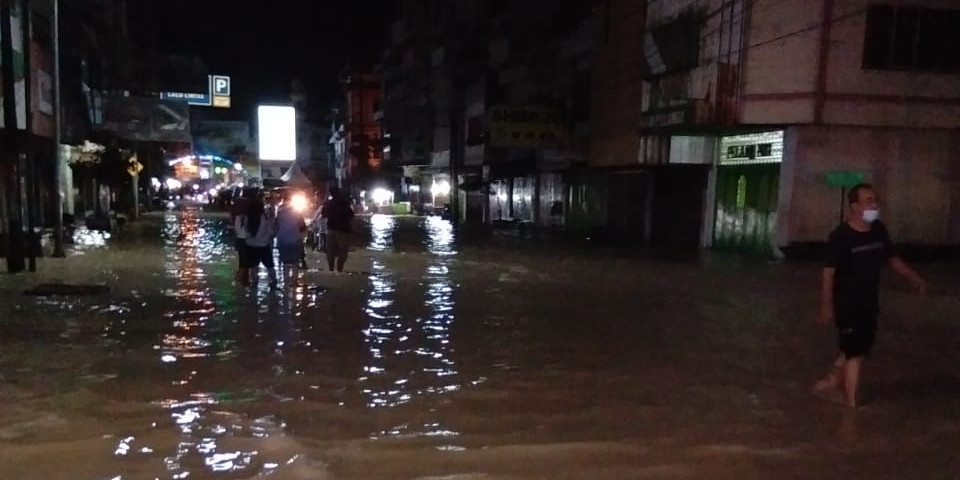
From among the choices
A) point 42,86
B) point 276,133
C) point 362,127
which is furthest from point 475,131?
point 276,133

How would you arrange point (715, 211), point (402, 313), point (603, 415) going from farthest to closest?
point (715, 211) < point (402, 313) < point (603, 415)

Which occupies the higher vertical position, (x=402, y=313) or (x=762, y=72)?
(x=762, y=72)

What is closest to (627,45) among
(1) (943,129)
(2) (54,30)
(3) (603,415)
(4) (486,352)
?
→ (1) (943,129)

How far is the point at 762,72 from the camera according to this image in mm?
20203

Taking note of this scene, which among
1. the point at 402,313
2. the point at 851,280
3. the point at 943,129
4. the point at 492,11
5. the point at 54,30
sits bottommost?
the point at 402,313

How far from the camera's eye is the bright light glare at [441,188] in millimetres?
54031

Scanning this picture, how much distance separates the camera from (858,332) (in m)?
7.05

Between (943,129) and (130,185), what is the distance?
3397cm

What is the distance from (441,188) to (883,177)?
36.7 m

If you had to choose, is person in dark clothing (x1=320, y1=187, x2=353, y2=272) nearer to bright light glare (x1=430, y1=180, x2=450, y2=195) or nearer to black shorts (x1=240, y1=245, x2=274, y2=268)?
black shorts (x1=240, y1=245, x2=274, y2=268)

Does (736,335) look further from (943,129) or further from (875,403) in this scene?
(943,129)

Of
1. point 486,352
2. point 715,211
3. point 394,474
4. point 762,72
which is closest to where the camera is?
point 394,474

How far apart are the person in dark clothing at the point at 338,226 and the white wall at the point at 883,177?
1105 cm

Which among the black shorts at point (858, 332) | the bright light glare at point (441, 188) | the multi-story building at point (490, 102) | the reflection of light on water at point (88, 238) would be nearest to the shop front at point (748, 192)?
the multi-story building at point (490, 102)
